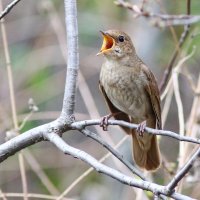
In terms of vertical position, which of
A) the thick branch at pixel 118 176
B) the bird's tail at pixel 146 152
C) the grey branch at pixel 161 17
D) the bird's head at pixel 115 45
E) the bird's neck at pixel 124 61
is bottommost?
the bird's tail at pixel 146 152

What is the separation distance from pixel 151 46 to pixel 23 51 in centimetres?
169

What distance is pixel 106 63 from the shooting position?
4395mm

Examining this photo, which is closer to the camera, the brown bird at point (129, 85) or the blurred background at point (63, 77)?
the brown bird at point (129, 85)

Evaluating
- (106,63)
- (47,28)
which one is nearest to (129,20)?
(47,28)

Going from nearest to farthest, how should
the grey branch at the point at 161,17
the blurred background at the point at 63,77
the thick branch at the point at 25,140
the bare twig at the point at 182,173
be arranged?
the bare twig at the point at 182,173 → the thick branch at the point at 25,140 → the grey branch at the point at 161,17 → the blurred background at the point at 63,77

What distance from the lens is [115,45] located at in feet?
14.1

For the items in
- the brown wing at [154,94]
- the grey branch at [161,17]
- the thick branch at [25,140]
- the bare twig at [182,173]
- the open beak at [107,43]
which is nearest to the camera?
the bare twig at [182,173]

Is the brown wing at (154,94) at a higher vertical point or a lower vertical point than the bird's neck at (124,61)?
lower

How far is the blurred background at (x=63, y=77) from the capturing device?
20.6 ft

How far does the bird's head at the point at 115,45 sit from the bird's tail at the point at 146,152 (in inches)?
20.0

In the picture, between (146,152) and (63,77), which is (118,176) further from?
(63,77)

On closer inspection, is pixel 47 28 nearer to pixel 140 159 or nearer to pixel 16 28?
pixel 16 28

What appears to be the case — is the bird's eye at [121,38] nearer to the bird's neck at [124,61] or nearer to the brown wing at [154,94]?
the bird's neck at [124,61]

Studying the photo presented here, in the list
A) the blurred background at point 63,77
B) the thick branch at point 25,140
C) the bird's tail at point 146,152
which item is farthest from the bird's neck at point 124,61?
the thick branch at point 25,140
